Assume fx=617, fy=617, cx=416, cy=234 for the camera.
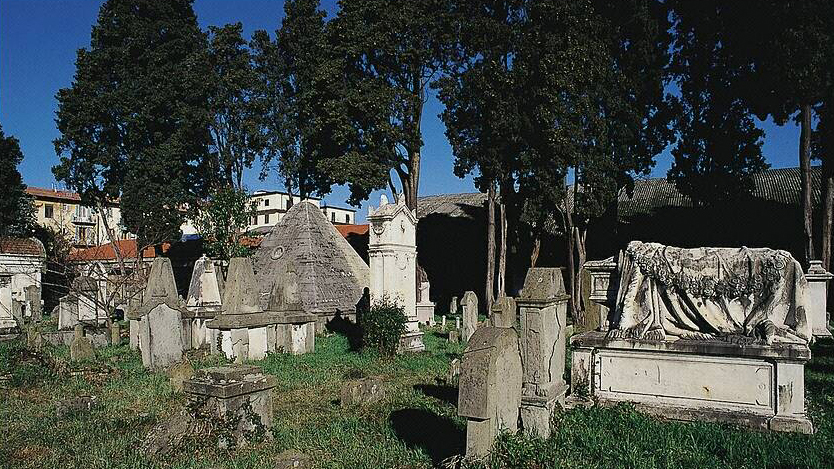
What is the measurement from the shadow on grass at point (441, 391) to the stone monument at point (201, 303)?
6583mm

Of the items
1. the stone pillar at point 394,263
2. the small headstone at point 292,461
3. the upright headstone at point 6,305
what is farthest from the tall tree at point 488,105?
the upright headstone at point 6,305

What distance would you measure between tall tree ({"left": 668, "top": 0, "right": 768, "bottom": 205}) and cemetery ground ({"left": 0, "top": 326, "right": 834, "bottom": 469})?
34.9 feet

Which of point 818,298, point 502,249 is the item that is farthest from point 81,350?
point 818,298

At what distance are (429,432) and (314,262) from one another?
13248 millimetres

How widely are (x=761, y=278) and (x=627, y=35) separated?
1505 centimetres

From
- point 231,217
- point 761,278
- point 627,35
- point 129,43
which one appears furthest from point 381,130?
point 761,278

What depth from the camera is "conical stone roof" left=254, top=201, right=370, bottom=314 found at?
64.2 ft

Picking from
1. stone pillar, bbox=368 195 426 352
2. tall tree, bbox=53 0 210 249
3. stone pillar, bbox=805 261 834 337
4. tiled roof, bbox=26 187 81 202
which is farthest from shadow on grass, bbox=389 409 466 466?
tiled roof, bbox=26 187 81 202

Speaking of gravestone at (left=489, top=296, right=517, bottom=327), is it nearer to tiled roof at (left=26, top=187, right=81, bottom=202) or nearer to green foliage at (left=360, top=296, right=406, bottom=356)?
green foliage at (left=360, top=296, right=406, bottom=356)

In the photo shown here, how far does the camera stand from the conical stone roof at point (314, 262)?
1956cm

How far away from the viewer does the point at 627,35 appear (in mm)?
20906

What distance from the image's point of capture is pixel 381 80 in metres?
24.8

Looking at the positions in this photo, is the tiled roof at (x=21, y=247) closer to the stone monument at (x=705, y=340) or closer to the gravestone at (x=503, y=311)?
the gravestone at (x=503, y=311)

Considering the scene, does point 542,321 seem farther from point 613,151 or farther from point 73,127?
point 73,127
